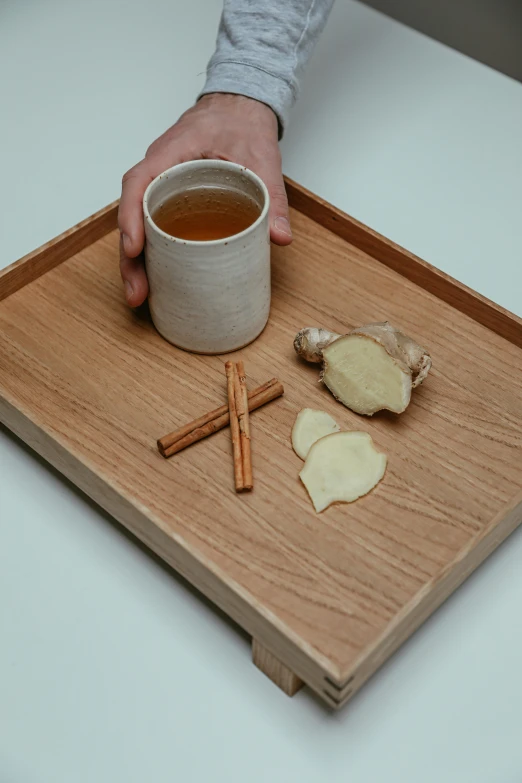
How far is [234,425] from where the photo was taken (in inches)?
34.2

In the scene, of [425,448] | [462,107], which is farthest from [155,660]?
[462,107]

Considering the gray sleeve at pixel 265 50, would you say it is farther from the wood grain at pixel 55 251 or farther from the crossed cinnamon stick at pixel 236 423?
the crossed cinnamon stick at pixel 236 423

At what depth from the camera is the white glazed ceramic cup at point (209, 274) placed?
862 millimetres

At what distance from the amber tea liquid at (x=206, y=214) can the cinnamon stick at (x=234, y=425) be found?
133 mm

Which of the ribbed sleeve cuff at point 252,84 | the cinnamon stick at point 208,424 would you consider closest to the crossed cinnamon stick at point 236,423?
the cinnamon stick at point 208,424

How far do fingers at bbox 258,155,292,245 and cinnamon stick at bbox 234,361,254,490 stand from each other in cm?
14

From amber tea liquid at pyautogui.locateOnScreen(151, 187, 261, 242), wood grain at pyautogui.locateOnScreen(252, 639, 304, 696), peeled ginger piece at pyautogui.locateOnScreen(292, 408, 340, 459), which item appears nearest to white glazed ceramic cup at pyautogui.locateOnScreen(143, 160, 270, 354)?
amber tea liquid at pyautogui.locateOnScreen(151, 187, 261, 242)

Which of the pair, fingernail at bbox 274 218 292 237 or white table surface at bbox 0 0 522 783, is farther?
fingernail at bbox 274 218 292 237

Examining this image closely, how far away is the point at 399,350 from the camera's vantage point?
899 mm

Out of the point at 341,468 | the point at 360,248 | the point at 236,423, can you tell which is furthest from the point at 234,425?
the point at 360,248

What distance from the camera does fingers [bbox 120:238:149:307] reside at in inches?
37.3

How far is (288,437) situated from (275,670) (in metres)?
0.21

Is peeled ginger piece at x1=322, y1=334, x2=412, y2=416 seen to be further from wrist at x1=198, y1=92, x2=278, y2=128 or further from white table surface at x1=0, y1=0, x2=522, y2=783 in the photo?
wrist at x1=198, y1=92, x2=278, y2=128

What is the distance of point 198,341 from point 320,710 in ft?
1.22
